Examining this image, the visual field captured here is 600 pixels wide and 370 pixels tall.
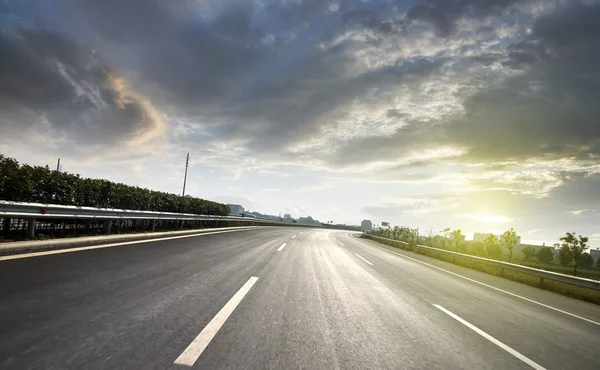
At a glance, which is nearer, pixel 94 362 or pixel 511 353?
pixel 94 362

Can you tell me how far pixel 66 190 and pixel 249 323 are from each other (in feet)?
38.4

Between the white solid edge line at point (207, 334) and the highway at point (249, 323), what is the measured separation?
16 millimetres

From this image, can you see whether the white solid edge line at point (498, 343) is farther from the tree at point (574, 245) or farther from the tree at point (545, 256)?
the tree at point (545, 256)

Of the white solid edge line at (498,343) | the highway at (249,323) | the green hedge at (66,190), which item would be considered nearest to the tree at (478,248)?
the green hedge at (66,190)

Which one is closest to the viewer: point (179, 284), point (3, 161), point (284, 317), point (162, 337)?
point (162, 337)

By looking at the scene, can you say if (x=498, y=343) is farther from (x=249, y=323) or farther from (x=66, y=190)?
(x=66, y=190)

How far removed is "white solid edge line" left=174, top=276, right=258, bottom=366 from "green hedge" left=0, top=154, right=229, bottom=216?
905cm

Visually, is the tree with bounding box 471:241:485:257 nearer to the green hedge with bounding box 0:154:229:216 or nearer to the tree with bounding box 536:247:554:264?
the tree with bounding box 536:247:554:264

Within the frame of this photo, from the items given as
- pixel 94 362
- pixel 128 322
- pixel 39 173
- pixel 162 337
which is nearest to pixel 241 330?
pixel 162 337

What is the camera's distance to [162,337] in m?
3.37

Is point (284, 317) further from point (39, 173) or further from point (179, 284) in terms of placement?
point (39, 173)

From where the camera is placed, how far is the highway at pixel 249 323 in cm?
304

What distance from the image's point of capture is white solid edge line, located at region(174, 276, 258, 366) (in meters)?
2.89

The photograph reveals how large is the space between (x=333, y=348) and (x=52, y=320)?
308cm
